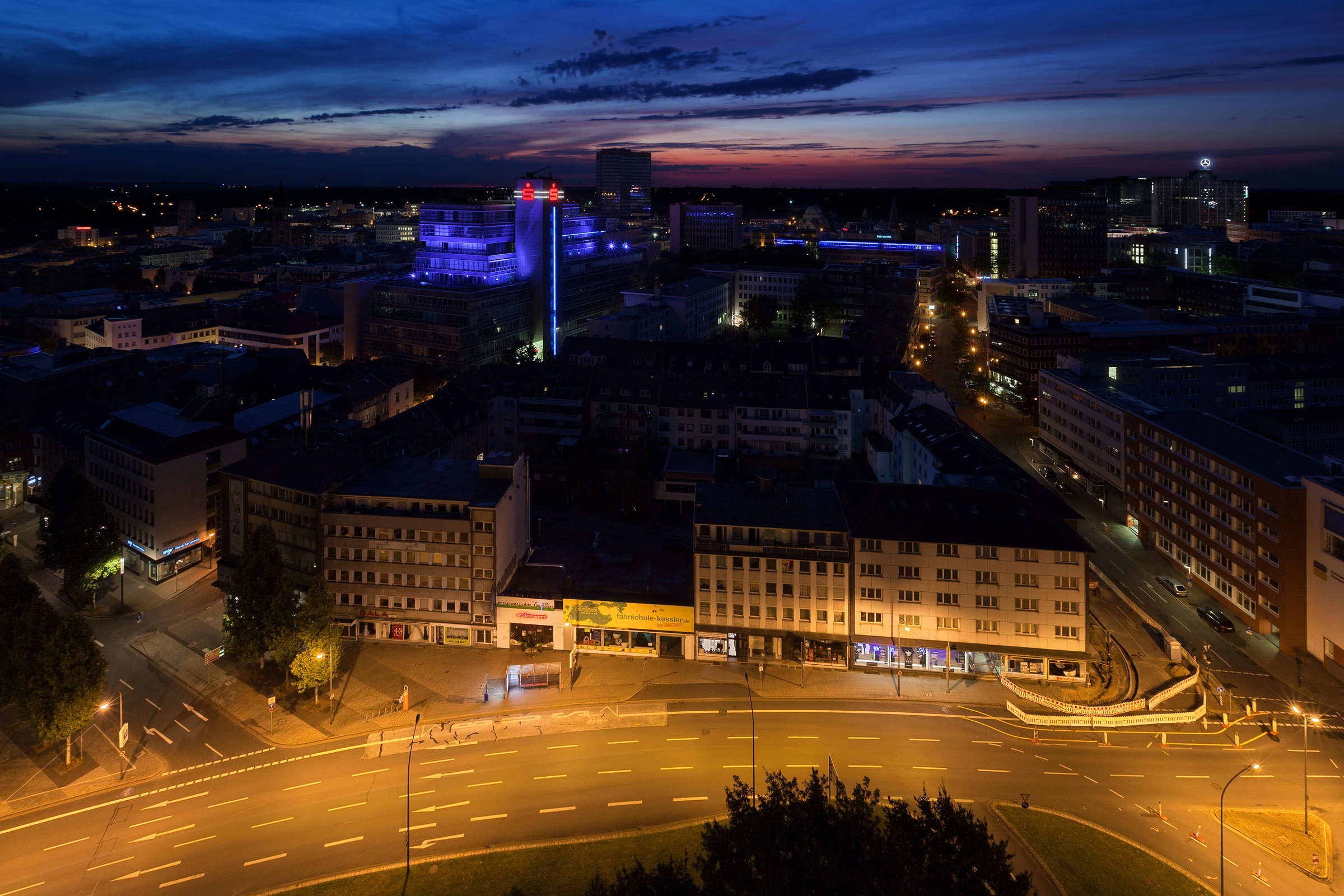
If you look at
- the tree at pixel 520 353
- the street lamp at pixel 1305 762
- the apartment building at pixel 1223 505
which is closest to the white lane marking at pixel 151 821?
the street lamp at pixel 1305 762

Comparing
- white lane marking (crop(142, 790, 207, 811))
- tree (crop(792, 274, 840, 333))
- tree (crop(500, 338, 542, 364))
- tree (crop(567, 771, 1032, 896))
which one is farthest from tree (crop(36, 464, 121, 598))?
tree (crop(792, 274, 840, 333))

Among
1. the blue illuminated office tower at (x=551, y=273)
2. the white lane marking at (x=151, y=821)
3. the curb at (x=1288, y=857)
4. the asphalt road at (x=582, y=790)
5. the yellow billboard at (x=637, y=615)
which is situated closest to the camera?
the curb at (x=1288, y=857)

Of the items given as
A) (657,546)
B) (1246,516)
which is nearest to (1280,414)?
(1246,516)

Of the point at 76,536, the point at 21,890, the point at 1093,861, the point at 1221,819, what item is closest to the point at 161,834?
the point at 21,890

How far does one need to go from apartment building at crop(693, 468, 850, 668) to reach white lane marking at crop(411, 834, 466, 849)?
17.1 m

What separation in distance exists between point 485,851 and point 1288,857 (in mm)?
29579

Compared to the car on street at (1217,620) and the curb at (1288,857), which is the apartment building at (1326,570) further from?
the curb at (1288,857)

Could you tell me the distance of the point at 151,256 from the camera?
639ft

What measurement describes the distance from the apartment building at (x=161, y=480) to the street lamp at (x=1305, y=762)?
61389mm

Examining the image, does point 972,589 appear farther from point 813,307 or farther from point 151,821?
point 813,307

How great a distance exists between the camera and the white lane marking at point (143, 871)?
30547 millimetres

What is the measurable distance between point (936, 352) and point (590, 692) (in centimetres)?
10504

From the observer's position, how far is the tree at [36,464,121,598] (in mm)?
50219

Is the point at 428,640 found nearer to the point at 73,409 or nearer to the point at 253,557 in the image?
the point at 253,557
